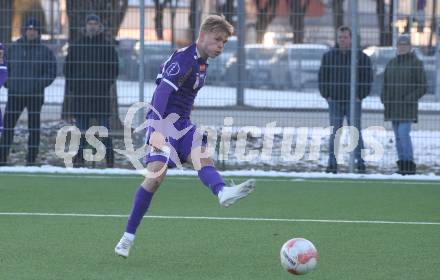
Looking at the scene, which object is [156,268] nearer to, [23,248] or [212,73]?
[23,248]

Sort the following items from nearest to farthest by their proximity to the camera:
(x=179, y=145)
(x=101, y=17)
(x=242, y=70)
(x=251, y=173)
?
(x=179, y=145) < (x=251, y=173) < (x=242, y=70) < (x=101, y=17)

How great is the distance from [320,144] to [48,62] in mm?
4023

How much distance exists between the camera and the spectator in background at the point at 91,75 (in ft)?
48.8

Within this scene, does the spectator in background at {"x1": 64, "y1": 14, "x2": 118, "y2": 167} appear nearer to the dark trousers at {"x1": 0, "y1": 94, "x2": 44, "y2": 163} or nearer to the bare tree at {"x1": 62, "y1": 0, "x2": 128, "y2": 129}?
the bare tree at {"x1": 62, "y1": 0, "x2": 128, "y2": 129}

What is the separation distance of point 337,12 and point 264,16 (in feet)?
5.12

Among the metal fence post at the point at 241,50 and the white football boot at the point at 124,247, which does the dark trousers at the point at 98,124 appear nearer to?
the metal fence post at the point at 241,50

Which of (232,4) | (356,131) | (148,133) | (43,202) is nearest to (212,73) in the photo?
(232,4)

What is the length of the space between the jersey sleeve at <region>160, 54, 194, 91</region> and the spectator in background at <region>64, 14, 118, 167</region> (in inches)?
264

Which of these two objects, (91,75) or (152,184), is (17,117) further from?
(152,184)

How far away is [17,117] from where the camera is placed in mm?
15117

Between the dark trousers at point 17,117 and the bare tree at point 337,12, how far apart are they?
410 cm

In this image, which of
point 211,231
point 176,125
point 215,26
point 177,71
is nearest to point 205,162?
point 176,125

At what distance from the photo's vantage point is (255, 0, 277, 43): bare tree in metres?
15.0

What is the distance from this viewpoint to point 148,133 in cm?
829
